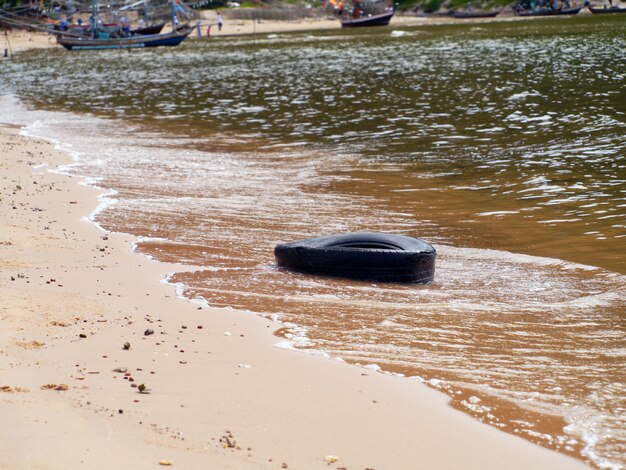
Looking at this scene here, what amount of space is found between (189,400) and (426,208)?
9.44 m

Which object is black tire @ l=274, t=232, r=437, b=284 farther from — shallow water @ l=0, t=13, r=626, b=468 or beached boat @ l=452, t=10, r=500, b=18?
beached boat @ l=452, t=10, r=500, b=18

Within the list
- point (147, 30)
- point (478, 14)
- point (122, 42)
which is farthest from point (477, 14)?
point (122, 42)

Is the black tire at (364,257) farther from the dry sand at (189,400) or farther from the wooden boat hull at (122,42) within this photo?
the wooden boat hull at (122,42)

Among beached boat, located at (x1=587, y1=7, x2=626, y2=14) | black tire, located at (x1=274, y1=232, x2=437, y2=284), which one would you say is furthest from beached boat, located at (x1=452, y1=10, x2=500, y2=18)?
black tire, located at (x1=274, y1=232, x2=437, y2=284)

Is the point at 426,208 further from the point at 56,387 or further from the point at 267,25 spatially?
the point at 267,25

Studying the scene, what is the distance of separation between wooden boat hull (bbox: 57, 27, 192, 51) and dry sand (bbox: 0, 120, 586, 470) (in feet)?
279

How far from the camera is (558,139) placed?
72.8ft

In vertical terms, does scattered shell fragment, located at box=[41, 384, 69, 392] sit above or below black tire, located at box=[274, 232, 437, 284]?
above

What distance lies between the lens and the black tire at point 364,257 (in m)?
10.2

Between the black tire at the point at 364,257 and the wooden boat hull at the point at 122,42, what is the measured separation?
83460 mm

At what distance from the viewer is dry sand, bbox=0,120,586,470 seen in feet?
17.4

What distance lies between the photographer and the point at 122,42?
9119 cm

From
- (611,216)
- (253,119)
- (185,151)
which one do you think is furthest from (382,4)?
(611,216)

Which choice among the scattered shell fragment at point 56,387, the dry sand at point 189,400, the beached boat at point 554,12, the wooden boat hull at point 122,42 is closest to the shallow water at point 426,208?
the dry sand at point 189,400
